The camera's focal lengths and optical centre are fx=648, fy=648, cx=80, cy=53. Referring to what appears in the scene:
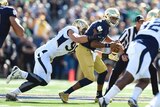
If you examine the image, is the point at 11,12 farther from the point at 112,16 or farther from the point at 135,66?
the point at 135,66

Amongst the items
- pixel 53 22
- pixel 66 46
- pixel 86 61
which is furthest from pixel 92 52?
pixel 53 22

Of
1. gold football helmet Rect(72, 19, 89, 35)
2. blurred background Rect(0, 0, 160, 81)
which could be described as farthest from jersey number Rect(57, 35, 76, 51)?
blurred background Rect(0, 0, 160, 81)

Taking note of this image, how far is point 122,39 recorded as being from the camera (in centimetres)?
1052

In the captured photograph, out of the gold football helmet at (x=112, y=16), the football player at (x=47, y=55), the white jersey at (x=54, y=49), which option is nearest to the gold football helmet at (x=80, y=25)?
the football player at (x=47, y=55)

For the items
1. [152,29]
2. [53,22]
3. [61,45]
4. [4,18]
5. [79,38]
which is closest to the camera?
[152,29]

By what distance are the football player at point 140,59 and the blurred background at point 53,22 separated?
880 cm

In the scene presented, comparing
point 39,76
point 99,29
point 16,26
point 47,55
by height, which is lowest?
point 39,76

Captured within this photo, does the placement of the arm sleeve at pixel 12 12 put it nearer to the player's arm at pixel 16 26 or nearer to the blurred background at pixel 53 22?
the player's arm at pixel 16 26

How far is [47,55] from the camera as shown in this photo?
10508mm

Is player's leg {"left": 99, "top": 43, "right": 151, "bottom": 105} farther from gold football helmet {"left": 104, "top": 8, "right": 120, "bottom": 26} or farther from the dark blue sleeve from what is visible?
the dark blue sleeve

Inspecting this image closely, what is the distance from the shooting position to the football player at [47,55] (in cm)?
1006

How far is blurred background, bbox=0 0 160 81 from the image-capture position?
17594 mm

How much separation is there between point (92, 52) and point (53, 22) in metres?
9.26

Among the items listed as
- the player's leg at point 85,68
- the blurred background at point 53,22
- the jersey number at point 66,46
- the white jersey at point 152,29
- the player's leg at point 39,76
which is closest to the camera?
the white jersey at point 152,29
